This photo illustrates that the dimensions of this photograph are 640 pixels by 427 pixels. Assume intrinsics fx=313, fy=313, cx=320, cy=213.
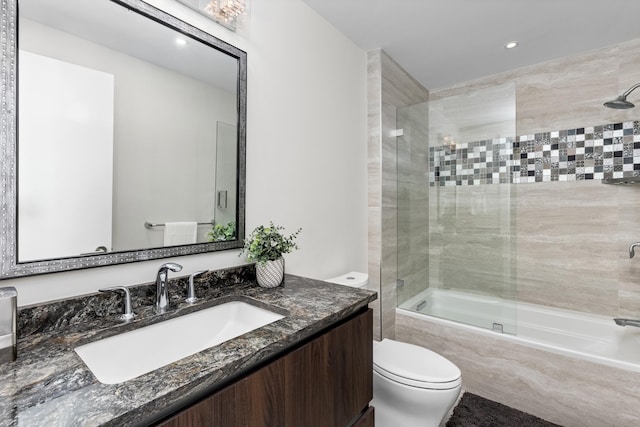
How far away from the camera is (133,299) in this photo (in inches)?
41.9

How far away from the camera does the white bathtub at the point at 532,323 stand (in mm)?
2074

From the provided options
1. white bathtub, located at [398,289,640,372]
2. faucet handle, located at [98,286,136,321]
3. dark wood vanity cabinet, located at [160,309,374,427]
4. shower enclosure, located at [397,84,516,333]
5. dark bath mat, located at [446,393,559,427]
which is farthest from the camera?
shower enclosure, located at [397,84,516,333]

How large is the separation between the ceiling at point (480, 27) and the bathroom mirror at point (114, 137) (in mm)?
985

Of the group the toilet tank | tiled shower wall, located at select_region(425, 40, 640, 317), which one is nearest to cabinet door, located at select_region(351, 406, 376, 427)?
the toilet tank

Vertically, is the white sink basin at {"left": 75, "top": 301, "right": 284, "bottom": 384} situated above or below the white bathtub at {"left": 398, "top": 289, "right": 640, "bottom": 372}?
above

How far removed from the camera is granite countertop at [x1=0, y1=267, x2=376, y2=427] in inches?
22.0

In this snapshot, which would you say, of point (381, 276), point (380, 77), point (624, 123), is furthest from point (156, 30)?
point (624, 123)

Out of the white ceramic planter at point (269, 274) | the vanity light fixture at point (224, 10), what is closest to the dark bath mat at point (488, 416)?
the white ceramic planter at point (269, 274)

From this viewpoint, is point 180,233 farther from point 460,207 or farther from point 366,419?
point 460,207

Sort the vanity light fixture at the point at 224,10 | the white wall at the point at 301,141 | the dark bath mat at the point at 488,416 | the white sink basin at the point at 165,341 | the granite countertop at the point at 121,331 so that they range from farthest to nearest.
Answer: the dark bath mat at the point at 488,416, the white wall at the point at 301,141, the vanity light fixture at the point at 224,10, the white sink basin at the point at 165,341, the granite countertop at the point at 121,331

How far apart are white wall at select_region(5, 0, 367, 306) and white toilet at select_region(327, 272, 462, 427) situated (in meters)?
0.64

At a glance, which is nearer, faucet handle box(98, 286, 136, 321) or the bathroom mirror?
the bathroom mirror

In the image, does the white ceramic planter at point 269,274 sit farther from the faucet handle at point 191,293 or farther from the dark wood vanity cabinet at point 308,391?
the dark wood vanity cabinet at point 308,391

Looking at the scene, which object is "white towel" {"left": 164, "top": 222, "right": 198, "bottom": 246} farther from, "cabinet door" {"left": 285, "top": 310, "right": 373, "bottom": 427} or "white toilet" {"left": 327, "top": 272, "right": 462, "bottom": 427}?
"white toilet" {"left": 327, "top": 272, "right": 462, "bottom": 427}
